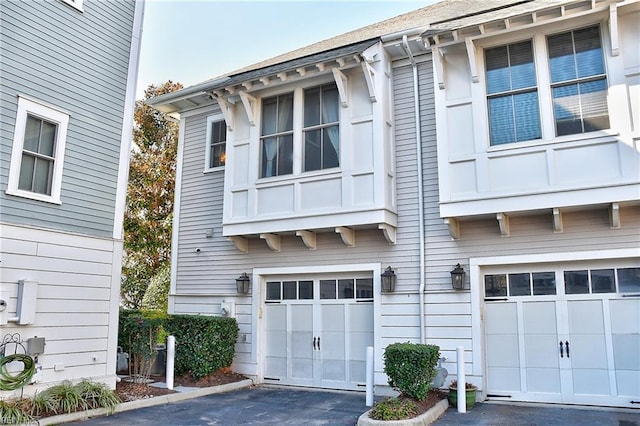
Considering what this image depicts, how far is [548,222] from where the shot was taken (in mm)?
7453

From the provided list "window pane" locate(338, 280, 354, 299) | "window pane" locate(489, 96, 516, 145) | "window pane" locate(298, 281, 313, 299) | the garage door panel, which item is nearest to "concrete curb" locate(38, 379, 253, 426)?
"window pane" locate(298, 281, 313, 299)

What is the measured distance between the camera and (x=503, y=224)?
746cm

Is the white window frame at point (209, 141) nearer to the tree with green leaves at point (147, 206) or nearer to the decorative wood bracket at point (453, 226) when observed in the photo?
the decorative wood bracket at point (453, 226)

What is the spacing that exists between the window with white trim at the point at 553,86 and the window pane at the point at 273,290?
4.93 meters

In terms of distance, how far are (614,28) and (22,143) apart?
8570 mm

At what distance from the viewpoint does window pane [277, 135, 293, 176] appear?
9.24m

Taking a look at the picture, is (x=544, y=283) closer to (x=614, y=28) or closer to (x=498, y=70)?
(x=498, y=70)

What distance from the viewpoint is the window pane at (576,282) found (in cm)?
730

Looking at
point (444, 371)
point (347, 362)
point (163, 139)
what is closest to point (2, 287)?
point (347, 362)

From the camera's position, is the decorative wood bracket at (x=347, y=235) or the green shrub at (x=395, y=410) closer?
the green shrub at (x=395, y=410)

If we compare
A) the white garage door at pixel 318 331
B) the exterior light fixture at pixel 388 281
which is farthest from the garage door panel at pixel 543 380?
the white garage door at pixel 318 331

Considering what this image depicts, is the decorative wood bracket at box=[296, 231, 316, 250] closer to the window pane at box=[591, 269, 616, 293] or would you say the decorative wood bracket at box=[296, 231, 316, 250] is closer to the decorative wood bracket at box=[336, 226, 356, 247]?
the decorative wood bracket at box=[336, 226, 356, 247]

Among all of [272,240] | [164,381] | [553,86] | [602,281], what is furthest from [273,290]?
[553,86]

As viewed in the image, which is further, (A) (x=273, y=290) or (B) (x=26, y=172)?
(A) (x=273, y=290)
